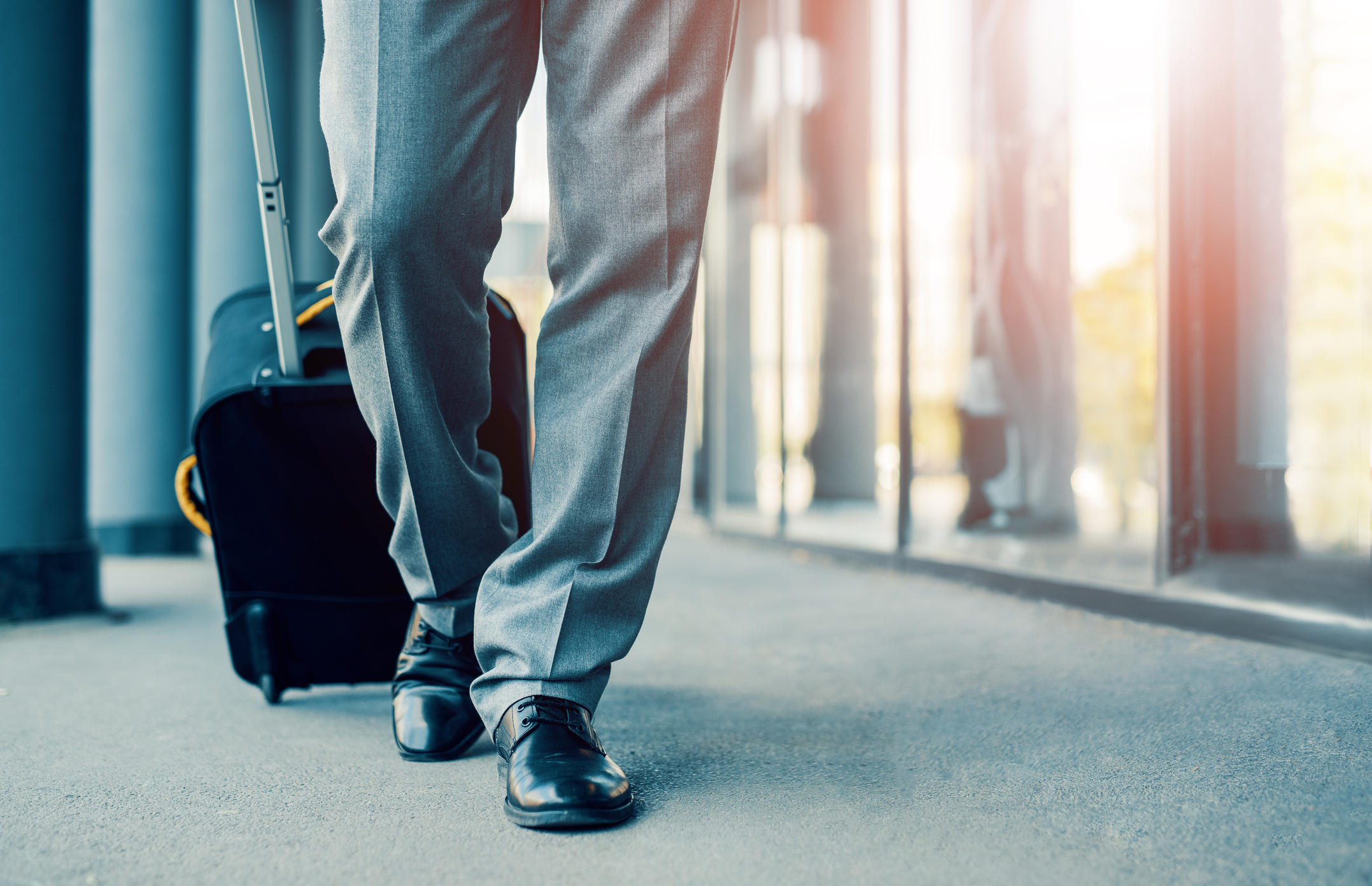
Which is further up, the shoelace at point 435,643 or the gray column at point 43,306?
the gray column at point 43,306

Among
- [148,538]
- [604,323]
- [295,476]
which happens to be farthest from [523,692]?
[148,538]

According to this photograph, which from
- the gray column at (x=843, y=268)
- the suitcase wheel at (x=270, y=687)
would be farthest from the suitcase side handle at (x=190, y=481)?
the gray column at (x=843, y=268)

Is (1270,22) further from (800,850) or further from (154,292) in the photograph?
(154,292)

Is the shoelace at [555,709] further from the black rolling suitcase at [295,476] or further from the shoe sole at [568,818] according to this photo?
the black rolling suitcase at [295,476]

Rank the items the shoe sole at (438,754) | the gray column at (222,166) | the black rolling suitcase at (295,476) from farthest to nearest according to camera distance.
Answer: the gray column at (222,166)
the black rolling suitcase at (295,476)
the shoe sole at (438,754)

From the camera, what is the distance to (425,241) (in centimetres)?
102

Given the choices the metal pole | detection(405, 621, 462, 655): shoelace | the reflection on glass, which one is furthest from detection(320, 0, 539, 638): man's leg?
the metal pole

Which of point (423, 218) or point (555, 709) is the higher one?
point (423, 218)

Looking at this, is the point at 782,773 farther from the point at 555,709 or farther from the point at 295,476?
the point at 295,476

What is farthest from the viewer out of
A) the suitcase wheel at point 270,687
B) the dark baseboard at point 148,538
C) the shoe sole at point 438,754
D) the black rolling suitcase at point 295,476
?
the dark baseboard at point 148,538

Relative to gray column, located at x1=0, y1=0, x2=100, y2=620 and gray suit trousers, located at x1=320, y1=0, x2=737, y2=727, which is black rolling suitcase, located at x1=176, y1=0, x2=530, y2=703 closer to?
gray suit trousers, located at x1=320, y1=0, x2=737, y2=727

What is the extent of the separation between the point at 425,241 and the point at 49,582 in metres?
1.76

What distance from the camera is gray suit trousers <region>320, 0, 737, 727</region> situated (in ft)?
3.28

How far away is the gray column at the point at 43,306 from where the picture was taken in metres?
2.21
